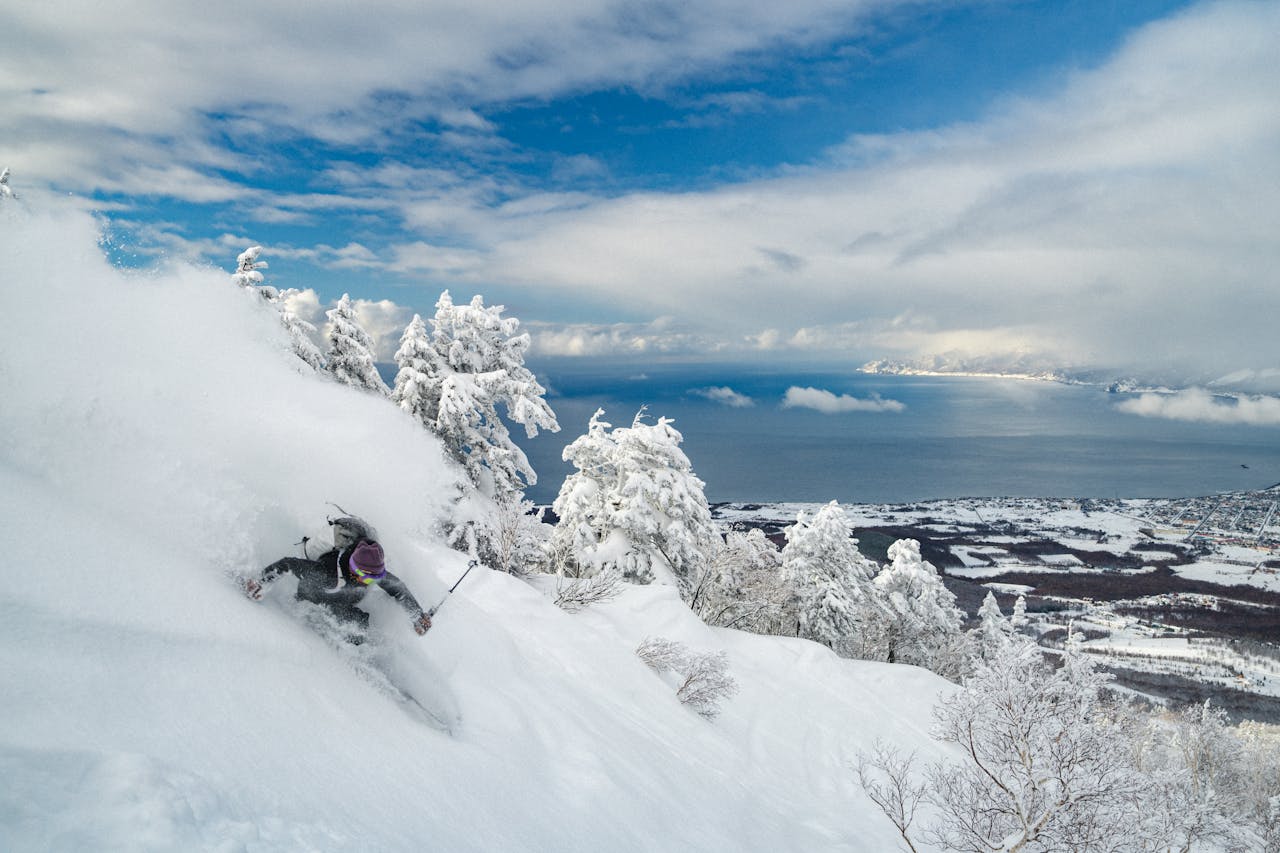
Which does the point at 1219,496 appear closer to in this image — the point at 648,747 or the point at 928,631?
the point at 928,631

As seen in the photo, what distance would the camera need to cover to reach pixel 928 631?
1189 inches

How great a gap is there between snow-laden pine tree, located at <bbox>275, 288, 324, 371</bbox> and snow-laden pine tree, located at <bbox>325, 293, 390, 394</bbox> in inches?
20.9

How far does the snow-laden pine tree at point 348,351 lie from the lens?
A: 18.3m

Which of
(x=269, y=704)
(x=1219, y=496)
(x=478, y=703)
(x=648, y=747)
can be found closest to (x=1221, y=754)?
(x=648, y=747)

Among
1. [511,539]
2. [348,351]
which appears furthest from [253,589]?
[348,351]

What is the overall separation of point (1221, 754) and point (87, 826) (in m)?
40.5

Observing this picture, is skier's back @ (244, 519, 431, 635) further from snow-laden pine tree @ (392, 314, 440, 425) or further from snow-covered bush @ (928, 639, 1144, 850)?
snow-laden pine tree @ (392, 314, 440, 425)

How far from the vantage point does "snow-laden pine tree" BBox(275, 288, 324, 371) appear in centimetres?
1680

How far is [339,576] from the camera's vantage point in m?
4.46

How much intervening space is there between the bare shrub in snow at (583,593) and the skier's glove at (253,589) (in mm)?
8393

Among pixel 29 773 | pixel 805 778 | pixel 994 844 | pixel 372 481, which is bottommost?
pixel 805 778

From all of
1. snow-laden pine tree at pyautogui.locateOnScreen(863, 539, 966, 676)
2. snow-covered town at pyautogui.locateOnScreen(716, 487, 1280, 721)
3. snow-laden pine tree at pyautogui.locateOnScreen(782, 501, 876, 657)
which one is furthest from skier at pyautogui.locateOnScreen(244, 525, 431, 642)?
snow-covered town at pyautogui.locateOnScreen(716, 487, 1280, 721)

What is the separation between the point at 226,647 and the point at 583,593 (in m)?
9.71

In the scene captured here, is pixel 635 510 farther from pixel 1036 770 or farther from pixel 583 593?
pixel 1036 770
